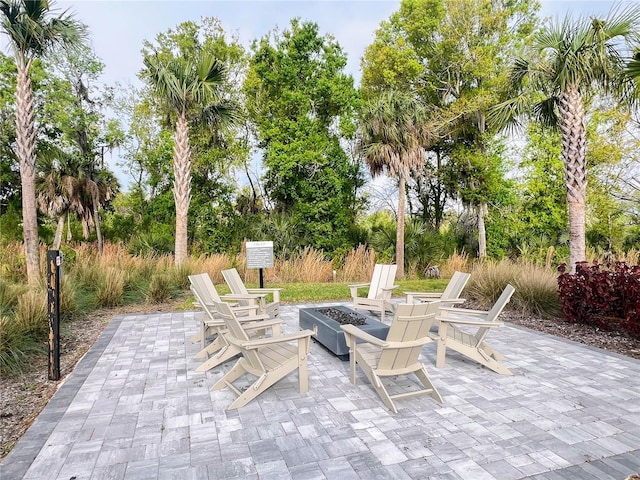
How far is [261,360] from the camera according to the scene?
3584mm

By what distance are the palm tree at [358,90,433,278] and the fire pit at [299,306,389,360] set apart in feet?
23.6

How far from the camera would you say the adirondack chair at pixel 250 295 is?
18.6ft

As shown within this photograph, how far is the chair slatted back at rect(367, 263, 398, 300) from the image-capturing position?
686 cm

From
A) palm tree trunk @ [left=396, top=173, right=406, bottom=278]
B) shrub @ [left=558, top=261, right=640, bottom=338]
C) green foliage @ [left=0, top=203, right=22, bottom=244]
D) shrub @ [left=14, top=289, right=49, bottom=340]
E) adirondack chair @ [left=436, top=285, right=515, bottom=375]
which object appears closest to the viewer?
adirondack chair @ [left=436, top=285, right=515, bottom=375]

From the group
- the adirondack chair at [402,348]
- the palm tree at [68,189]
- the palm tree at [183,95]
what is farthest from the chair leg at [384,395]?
the palm tree at [68,189]

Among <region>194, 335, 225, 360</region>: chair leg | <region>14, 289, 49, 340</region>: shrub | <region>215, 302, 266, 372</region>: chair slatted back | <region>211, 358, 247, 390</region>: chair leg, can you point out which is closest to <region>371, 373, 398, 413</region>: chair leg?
<region>215, 302, 266, 372</region>: chair slatted back

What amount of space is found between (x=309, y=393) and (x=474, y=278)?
6.21 metres

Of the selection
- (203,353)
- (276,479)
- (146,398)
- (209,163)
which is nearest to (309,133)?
(209,163)

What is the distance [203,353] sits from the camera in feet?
14.8

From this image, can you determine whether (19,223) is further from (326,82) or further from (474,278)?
(474,278)

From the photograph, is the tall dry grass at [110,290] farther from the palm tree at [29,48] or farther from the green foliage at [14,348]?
the green foliage at [14,348]

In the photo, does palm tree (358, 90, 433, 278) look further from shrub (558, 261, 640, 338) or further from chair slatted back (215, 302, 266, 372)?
chair slatted back (215, 302, 266, 372)

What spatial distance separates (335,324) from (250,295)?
1575mm

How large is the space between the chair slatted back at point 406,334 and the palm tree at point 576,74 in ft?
21.3
